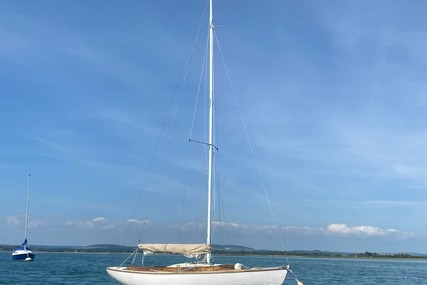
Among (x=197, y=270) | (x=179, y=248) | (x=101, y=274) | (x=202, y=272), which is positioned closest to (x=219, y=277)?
(x=202, y=272)

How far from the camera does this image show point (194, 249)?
32.4 m

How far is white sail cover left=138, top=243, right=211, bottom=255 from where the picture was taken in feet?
106

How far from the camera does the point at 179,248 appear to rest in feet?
108

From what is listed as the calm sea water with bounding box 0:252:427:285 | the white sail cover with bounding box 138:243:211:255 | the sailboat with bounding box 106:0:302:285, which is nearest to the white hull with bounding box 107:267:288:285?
the sailboat with bounding box 106:0:302:285

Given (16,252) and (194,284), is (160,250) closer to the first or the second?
(194,284)

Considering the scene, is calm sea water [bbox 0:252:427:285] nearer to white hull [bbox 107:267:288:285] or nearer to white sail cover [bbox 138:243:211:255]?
white sail cover [bbox 138:243:211:255]

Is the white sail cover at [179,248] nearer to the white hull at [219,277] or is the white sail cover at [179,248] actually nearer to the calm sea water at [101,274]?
the white hull at [219,277]

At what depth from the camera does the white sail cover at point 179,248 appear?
1272 inches

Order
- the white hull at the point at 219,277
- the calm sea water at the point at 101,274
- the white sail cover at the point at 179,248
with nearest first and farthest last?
1. the white hull at the point at 219,277
2. the white sail cover at the point at 179,248
3. the calm sea water at the point at 101,274

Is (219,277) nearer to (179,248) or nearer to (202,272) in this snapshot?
(202,272)

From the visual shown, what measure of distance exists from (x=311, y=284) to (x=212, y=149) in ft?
81.5

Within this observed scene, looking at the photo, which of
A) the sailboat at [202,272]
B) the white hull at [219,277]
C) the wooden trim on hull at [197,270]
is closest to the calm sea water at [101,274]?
the sailboat at [202,272]

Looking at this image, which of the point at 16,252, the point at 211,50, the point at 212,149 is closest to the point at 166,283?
the point at 212,149

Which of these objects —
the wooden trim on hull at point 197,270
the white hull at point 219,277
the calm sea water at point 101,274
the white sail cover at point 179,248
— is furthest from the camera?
the calm sea water at point 101,274
